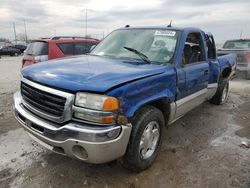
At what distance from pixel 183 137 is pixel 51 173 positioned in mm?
2350

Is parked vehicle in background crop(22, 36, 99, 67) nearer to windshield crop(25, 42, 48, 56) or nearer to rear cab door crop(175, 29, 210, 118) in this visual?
windshield crop(25, 42, 48, 56)

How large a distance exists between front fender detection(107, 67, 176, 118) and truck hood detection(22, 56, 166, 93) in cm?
7

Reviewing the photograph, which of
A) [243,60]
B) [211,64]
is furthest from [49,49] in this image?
[243,60]

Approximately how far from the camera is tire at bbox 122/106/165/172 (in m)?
3.05

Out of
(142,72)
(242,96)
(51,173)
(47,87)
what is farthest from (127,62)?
(242,96)

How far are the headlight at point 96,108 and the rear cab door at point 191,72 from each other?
1431 millimetres

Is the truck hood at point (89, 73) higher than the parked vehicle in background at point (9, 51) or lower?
higher

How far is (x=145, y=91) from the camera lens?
3.07 m

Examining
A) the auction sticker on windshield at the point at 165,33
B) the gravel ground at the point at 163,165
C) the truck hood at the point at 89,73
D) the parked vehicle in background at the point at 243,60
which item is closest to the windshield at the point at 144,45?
the auction sticker on windshield at the point at 165,33

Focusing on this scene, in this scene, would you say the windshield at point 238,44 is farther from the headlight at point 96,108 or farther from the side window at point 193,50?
the headlight at point 96,108

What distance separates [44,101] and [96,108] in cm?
70

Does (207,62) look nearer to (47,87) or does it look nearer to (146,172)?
(146,172)

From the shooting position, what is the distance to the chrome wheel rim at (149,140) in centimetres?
328

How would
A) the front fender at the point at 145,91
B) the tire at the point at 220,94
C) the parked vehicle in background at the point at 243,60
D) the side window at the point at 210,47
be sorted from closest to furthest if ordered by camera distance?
the front fender at the point at 145,91 → the side window at the point at 210,47 → the tire at the point at 220,94 → the parked vehicle in background at the point at 243,60
